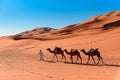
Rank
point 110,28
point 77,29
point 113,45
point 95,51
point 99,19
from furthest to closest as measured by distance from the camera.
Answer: point 99,19 → point 77,29 → point 110,28 → point 113,45 → point 95,51

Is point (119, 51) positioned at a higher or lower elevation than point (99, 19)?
lower

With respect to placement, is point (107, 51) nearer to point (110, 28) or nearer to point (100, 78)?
point (100, 78)

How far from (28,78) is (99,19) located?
61.1m

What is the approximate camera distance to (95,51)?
74.5ft

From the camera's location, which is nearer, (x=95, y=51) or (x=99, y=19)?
(x=95, y=51)

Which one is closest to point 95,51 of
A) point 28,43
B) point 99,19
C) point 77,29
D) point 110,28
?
point 28,43

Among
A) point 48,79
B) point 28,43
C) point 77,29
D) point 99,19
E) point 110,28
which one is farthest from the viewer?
point 99,19

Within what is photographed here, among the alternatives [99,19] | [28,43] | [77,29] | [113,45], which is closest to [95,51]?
[113,45]

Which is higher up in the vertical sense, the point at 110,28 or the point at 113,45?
the point at 110,28

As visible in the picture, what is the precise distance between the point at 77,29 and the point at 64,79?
5566 cm

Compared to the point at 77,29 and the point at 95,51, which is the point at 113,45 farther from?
the point at 77,29

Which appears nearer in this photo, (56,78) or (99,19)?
(56,78)

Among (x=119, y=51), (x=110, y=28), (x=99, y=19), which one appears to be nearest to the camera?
(x=119, y=51)

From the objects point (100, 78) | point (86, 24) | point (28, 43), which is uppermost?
point (86, 24)
